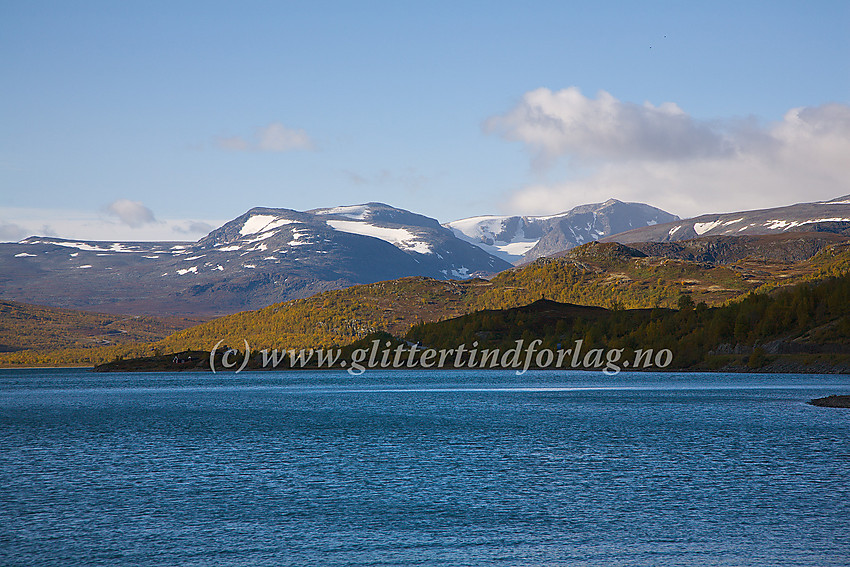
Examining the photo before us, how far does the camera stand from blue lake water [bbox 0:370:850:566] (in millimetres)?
34406

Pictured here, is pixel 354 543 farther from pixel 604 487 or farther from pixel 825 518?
pixel 825 518

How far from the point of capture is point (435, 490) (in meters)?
48.1

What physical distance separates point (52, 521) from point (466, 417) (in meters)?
60.8

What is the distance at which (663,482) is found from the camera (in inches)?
1951

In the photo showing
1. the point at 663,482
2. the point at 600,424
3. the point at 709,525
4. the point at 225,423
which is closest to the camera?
the point at 709,525

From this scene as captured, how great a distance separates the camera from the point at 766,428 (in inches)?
3034

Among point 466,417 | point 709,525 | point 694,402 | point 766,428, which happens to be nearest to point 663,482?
point 709,525

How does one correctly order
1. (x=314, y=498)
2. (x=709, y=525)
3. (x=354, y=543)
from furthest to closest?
(x=314, y=498) → (x=709, y=525) → (x=354, y=543)

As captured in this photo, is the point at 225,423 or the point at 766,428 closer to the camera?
the point at 766,428

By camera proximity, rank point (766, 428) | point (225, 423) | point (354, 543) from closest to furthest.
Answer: point (354, 543) < point (766, 428) < point (225, 423)

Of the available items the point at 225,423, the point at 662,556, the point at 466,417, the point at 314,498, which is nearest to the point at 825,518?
the point at 662,556

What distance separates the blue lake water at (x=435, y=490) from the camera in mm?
34406

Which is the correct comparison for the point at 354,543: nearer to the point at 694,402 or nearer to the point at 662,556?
the point at 662,556

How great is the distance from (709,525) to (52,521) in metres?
30.1
